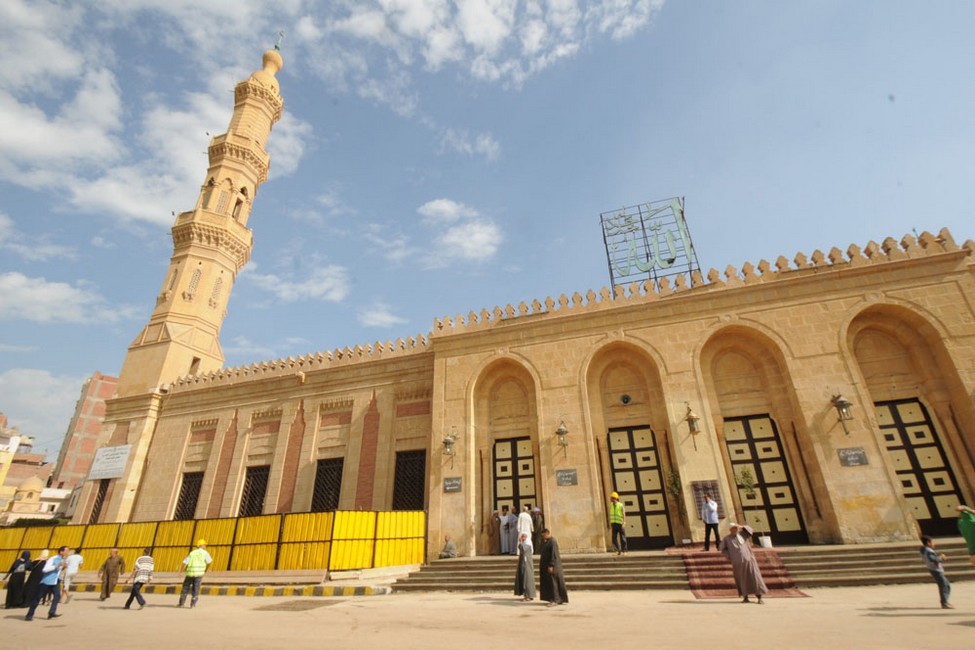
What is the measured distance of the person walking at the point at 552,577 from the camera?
304 inches

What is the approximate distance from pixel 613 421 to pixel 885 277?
7722 mm

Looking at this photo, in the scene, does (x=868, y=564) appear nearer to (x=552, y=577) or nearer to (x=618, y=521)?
(x=618, y=521)

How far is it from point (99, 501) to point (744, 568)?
22.5m

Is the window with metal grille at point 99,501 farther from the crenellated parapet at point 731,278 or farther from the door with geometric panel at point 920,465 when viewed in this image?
the door with geometric panel at point 920,465

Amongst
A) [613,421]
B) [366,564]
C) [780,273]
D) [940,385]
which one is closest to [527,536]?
[366,564]

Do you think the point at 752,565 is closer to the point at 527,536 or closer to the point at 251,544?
the point at 527,536

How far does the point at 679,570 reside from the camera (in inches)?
369

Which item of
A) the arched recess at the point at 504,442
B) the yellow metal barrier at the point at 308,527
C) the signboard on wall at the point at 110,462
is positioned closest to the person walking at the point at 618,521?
the arched recess at the point at 504,442

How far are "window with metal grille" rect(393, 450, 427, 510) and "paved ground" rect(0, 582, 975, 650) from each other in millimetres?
5800

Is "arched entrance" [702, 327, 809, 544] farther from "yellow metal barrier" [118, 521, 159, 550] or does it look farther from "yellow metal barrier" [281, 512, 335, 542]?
"yellow metal barrier" [118, 521, 159, 550]

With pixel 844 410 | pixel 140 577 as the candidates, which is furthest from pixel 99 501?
pixel 844 410

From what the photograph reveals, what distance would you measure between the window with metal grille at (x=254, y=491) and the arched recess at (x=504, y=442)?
8.46 m

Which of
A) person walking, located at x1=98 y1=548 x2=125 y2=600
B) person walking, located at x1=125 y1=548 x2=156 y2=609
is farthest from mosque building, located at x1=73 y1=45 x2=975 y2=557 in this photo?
→ person walking, located at x1=125 y1=548 x2=156 y2=609

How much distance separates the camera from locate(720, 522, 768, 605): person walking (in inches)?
290
